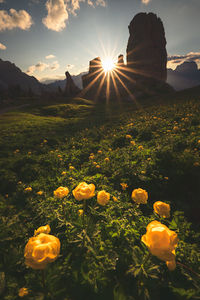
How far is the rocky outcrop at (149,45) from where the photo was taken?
87.6 meters

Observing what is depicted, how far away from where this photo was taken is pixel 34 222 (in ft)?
9.45

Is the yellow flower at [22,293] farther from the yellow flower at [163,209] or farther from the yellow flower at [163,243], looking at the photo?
the yellow flower at [163,209]

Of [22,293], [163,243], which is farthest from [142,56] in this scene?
[22,293]

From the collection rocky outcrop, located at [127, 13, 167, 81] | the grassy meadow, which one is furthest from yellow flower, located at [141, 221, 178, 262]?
rocky outcrop, located at [127, 13, 167, 81]

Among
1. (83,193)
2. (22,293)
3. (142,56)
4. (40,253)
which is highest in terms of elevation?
(142,56)

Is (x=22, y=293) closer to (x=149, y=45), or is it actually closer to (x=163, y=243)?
(x=163, y=243)

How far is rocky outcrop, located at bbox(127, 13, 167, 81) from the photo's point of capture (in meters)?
87.6

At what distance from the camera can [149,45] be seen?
287 feet

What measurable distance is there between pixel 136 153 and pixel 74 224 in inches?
139

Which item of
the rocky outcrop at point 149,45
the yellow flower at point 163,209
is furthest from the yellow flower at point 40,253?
the rocky outcrop at point 149,45

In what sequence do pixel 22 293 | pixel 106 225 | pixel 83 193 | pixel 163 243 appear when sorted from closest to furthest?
1. pixel 163 243
2. pixel 22 293
3. pixel 83 193
4. pixel 106 225

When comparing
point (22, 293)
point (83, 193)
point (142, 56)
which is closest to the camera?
point (22, 293)

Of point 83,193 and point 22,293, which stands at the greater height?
point 83,193

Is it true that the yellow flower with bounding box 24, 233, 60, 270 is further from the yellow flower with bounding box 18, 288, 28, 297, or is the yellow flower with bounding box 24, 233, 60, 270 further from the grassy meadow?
the yellow flower with bounding box 18, 288, 28, 297
